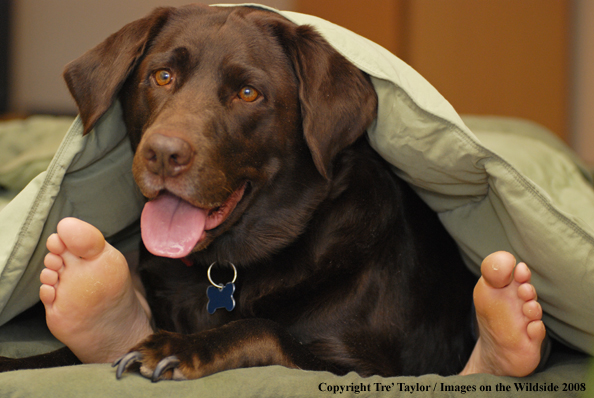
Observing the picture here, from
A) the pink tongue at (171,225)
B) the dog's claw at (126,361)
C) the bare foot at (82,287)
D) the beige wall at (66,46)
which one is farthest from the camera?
the beige wall at (66,46)

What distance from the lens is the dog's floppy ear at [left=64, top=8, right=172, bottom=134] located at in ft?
4.66

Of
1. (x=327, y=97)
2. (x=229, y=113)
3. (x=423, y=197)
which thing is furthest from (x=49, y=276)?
(x=423, y=197)

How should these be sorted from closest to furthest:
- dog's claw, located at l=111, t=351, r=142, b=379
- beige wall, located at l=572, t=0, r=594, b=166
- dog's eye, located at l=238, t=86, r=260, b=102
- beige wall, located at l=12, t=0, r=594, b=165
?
dog's claw, located at l=111, t=351, r=142, b=379 → dog's eye, located at l=238, t=86, r=260, b=102 → beige wall, located at l=572, t=0, r=594, b=166 → beige wall, located at l=12, t=0, r=594, b=165

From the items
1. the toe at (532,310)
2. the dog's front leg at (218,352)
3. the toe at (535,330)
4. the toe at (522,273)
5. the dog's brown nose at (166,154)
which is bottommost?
the dog's front leg at (218,352)

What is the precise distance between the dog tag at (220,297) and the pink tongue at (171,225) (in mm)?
208

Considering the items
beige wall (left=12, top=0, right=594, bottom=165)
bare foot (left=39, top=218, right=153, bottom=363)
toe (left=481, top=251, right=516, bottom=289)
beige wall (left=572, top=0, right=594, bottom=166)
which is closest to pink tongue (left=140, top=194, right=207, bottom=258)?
bare foot (left=39, top=218, right=153, bottom=363)

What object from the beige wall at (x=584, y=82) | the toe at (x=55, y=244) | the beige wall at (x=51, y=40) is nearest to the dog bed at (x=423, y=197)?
the toe at (x=55, y=244)

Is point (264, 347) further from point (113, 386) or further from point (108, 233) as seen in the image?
point (108, 233)

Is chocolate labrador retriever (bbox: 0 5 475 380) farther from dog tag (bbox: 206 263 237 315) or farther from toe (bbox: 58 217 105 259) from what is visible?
toe (bbox: 58 217 105 259)

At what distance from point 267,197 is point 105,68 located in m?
0.57

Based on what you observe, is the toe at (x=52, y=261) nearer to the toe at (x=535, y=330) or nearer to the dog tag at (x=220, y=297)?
the dog tag at (x=220, y=297)

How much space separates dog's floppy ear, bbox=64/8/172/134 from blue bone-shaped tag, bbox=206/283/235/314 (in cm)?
55

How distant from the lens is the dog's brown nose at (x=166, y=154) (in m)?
1.16

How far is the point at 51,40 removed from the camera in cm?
529
